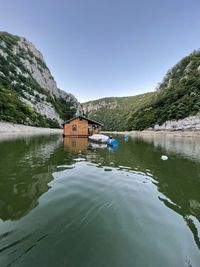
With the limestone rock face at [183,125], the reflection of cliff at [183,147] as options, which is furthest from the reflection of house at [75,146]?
the limestone rock face at [183,125]

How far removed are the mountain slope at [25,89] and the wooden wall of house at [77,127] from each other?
19604 millimetres

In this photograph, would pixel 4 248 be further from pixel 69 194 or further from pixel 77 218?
pixel 69 194

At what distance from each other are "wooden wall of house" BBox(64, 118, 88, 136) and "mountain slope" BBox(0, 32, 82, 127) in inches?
772

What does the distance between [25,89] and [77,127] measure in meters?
48.6

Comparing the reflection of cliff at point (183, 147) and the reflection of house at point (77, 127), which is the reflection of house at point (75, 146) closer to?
the reflection of cliff at point (183, 147)

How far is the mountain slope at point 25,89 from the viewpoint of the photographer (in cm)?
5396

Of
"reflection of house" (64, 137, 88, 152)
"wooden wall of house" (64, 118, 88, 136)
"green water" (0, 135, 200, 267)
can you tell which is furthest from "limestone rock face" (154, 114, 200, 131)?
"green water" (0, 135, 200, 267)

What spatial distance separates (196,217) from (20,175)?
7361mm

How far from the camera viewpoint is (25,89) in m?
73.8

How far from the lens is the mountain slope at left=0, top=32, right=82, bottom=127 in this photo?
177ft

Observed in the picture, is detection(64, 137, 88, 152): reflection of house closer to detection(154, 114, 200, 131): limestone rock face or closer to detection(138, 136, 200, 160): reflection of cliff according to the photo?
detection(138, 136, 200, 160): reflection of cliff

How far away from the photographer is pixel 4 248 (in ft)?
10.2

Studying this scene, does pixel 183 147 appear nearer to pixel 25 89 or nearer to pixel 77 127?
pixel 77 127

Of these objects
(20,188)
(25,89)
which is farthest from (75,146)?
(25,89)
